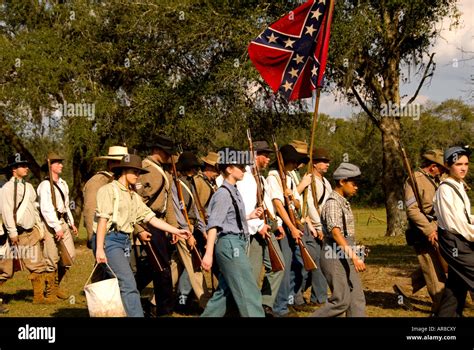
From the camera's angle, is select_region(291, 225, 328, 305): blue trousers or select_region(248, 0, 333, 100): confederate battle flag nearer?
select_region(291, 225, 328, 305): blue trousers

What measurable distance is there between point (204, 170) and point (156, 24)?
427 inches

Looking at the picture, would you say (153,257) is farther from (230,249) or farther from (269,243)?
(230,249)

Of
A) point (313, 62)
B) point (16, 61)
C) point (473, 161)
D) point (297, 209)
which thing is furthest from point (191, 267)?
point (473, 161)

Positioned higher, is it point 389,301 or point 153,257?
point 153,257

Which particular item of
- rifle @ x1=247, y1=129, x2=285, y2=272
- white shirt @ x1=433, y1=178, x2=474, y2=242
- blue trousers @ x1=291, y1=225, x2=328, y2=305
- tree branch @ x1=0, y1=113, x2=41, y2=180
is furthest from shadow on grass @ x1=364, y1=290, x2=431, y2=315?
tree branch @ x1=0, y1=113, x2=41, y2=180

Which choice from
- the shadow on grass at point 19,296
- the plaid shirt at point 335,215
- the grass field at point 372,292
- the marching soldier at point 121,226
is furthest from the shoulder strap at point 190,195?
the shadow on grass at point 19,296

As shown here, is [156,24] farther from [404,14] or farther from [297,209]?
[297,209]

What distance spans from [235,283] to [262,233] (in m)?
1.52

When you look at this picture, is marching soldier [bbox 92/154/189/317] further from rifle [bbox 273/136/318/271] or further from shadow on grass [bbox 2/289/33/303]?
shadow on grass [bbox 2/289/33/303]

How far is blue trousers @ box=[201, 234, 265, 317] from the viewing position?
7949 millimetres

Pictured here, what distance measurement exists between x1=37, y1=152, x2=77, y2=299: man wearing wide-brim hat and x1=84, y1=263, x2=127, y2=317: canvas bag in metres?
4.04

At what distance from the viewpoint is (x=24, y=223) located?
37.9 ft

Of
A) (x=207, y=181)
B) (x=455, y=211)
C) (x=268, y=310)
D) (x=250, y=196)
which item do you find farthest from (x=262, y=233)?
(x=455, y=211)

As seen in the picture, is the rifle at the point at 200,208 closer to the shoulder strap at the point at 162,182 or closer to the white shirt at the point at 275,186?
the shoulder strap at the point at 162,182
